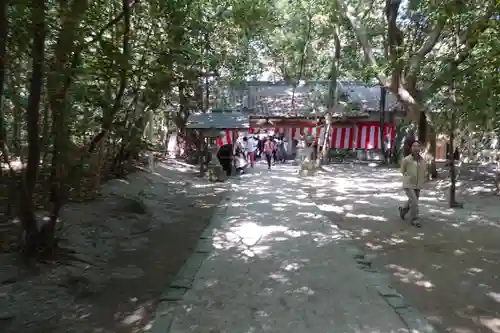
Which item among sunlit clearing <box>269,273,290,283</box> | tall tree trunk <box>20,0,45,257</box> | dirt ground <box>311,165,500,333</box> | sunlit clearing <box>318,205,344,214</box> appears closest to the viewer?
dirt ground <box>311,165,500,333</box>

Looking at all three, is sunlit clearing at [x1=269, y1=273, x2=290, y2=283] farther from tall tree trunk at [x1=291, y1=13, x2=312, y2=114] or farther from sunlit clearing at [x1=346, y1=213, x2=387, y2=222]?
tall tree trunk at [x1=291, y1=13, x2=312, y2=114]

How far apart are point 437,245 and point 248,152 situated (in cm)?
1459

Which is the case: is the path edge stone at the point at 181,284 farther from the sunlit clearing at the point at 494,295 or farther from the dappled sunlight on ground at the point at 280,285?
the sunlit clearing at the point at 494,295

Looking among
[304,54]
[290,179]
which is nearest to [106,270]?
[290,179]

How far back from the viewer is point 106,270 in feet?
20.8

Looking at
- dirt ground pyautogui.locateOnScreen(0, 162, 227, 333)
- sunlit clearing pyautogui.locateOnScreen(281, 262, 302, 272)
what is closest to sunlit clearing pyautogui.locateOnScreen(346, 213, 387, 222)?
dirt ground pyautogui.locateOnScreen(0, 162, 227, 333)

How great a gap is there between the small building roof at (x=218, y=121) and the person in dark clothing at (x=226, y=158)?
44.8 inches

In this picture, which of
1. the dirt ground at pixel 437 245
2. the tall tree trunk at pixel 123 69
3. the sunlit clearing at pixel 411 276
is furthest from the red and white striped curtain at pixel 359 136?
the sunlit clearing at pixel 411 276

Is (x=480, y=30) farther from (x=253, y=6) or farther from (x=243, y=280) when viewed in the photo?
(x=253, y=6)

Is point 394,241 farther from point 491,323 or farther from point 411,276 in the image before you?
point 491,323

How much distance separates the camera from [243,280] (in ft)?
18.6

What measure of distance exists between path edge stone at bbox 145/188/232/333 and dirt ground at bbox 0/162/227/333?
13 centimetres


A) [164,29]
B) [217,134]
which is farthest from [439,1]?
[217,134]

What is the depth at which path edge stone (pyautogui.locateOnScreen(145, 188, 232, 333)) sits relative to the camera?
14.6 feet
